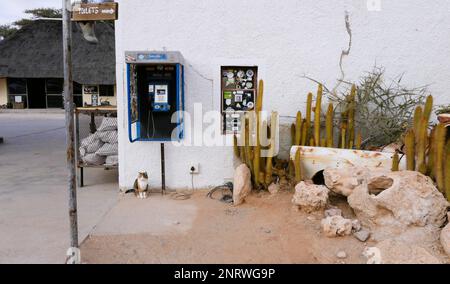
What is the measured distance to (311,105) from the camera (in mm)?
5469

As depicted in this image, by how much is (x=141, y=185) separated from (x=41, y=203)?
1.37m

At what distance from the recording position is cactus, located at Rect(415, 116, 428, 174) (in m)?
4.13

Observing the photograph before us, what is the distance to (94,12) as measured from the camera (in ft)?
14.6

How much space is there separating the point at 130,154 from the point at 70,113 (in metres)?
2.73

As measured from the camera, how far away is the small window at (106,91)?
2255 cm

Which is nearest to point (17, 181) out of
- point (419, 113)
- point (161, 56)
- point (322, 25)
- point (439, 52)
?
point (161, 56)

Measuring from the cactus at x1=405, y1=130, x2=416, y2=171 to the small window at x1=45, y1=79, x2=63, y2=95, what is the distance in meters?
23.4

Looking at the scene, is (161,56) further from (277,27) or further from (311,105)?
(311,105)

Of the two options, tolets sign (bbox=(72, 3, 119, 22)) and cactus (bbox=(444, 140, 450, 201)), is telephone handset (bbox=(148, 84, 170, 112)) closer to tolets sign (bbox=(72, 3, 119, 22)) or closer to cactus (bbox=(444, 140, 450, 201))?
tolets sign (bbox=(72, 3, 119, 22))

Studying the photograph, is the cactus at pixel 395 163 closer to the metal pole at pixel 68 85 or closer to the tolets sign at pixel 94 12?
the metal pole at pixel 68 85

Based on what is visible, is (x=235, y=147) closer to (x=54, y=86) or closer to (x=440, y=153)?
(x=440, y=153)

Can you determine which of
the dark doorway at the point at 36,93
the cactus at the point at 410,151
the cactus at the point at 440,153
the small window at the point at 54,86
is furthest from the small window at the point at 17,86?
the cactus at the point at 440,153

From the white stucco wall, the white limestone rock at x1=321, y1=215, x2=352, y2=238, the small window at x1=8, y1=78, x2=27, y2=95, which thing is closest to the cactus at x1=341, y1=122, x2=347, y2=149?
the white stucco wall

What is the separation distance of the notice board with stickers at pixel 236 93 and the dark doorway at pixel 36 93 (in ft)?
70.9
